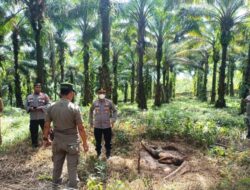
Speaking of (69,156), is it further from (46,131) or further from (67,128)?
(46,131)

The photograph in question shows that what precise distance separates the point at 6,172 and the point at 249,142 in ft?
23.8

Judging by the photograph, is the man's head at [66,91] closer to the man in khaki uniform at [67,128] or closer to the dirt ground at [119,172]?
the man in khaki uniform at [67,128]

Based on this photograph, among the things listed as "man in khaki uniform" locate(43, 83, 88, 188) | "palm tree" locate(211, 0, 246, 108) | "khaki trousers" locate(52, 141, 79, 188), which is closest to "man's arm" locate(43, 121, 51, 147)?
"man in khaki uniform" locate(43, 83, 88, 188)

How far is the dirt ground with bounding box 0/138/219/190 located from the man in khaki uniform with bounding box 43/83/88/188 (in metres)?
0.51

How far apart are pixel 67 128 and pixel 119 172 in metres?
2.36

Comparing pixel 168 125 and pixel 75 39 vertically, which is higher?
pixel 75 39

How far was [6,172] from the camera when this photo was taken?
312 inches

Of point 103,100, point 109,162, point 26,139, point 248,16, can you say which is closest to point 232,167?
point 109,162

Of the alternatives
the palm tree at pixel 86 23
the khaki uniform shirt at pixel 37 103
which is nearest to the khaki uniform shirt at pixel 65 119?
the khaki uniform shirt at pixel 37 103

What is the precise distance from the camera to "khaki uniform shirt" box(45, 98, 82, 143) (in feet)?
19.2

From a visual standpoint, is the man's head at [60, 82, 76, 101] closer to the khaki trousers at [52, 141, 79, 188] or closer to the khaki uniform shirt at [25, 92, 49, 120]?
the khaki trousers at [52, 141, 79, 188]

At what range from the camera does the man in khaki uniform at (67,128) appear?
19.2 ft

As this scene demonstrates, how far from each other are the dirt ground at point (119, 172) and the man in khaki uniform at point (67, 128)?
A: 1.68 ft

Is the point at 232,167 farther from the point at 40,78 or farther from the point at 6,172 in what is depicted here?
the point at 40,78
